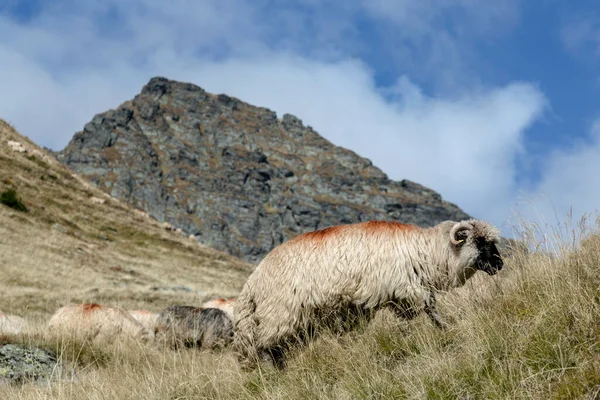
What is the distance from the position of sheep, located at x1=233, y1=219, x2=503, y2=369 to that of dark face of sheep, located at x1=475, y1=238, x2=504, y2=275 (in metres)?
0.01

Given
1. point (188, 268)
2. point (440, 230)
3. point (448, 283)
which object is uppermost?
point (440, 230)

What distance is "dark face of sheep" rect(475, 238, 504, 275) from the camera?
8.52m

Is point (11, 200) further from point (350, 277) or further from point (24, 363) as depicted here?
point (350, 277)

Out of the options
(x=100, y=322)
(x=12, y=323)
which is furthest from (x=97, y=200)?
(x=12, y=323)

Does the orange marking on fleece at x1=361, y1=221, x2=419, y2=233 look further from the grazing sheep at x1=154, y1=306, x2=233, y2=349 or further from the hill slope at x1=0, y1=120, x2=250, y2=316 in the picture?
the hill slope at x1=0, y1=120, x2=250, y2=316

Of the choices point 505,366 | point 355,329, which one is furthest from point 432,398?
point 355,329

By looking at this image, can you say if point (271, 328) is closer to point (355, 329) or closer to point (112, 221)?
point (355, 329)

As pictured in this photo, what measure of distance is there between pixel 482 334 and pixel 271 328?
309 centimetres

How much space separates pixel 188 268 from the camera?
4275cm

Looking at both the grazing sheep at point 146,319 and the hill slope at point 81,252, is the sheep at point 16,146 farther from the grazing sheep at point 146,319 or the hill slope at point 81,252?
the grazing sheep at point 146,319

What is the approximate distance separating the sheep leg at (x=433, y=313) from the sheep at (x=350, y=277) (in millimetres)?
14

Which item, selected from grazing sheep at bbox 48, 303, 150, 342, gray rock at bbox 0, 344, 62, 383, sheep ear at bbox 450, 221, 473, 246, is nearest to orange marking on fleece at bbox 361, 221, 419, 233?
sheep ear at bbox 450, 221, 473, 246

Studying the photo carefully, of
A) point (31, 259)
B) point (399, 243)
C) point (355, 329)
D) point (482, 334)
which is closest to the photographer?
point (482, 334)

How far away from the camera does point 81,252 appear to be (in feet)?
121
